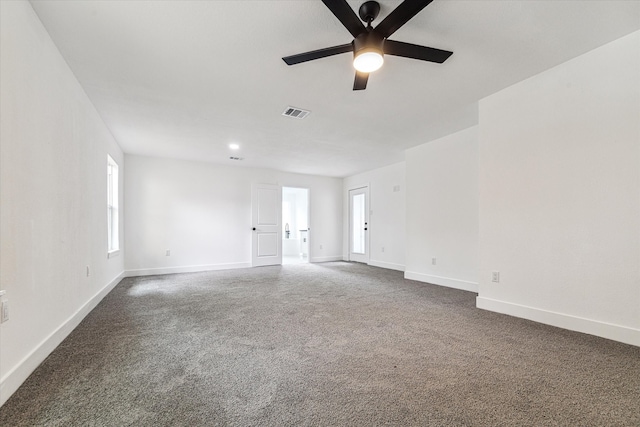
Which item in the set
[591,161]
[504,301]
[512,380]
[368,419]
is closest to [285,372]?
[368,419]

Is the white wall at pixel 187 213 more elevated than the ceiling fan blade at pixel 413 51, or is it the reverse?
the ceiling fan blade at pixel 413 51

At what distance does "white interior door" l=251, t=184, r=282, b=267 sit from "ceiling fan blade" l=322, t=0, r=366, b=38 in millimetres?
5334

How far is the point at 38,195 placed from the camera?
6.42ft

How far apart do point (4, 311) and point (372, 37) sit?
2677 mm

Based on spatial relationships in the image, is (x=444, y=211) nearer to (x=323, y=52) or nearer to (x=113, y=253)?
(x=323, y=52)

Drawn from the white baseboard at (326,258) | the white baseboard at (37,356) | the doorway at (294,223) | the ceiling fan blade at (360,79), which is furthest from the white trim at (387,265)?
the white baseboard at (37,356)

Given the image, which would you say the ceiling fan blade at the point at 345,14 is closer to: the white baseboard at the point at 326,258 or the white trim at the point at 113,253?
the white trim at the point at 113,253

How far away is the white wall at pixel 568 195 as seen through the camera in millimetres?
2281

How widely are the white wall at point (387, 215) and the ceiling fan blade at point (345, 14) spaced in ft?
15.0

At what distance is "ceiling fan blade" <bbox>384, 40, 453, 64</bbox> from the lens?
1.93 m

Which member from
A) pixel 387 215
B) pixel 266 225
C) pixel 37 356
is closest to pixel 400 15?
pixel 37 356

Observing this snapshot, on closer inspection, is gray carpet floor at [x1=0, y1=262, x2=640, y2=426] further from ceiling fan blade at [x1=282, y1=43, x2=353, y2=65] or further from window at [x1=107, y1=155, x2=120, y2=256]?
ceiling fan blade at [x1=282, y1=43, x2=353, y2=65]

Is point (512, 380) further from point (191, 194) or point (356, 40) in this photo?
point (191, 194)

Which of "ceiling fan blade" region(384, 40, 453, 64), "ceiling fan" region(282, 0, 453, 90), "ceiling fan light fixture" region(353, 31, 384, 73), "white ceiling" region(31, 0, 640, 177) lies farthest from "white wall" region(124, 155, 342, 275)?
"ceiling fan blade" region(384, 40, 453, 64)
